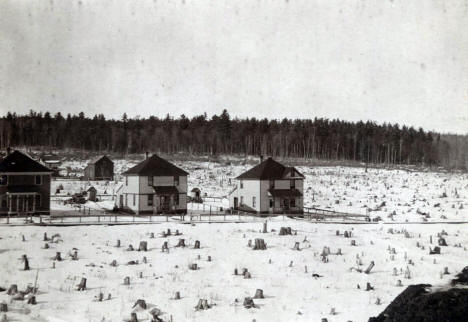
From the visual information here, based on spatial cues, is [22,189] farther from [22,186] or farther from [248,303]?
[248,303]

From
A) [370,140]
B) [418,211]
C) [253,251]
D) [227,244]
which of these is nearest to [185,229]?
[227,244]

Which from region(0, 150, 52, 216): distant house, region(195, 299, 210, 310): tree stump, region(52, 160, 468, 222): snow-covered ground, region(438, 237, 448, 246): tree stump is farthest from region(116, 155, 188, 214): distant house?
region(195, 299, 210, 310): tree stump

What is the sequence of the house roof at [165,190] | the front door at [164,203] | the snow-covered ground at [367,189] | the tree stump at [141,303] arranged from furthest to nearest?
the snow-covered ground at [367,189]
the front door at [164,203]
the house roof at [165,190]
the tree stump at [141,303]

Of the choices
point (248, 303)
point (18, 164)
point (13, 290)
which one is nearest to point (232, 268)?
point (248, 303)

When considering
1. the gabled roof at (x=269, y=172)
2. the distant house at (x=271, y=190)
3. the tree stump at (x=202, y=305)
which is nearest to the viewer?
the tree stump at (x=202, y=305)

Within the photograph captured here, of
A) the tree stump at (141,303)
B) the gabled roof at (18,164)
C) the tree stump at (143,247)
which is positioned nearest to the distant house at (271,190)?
the gabled roof at (18,164)

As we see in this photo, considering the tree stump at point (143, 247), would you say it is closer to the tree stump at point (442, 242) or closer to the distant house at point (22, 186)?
the distant house at point (22, 186)
